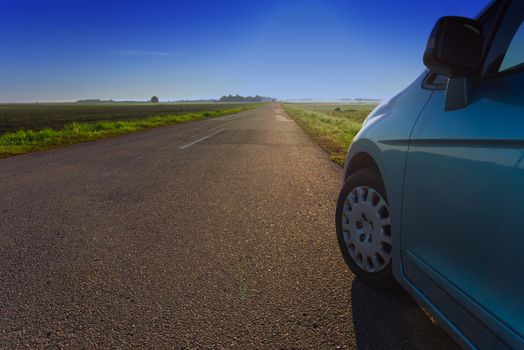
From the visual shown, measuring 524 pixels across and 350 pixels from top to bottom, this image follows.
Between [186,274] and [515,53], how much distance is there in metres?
2.31

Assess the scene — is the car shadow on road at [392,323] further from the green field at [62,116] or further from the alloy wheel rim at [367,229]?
the green field at [62,116]

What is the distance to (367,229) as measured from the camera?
224 cm

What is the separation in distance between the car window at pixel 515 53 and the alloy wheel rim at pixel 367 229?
984 mm

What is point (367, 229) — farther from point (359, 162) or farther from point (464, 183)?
point (464, 183)

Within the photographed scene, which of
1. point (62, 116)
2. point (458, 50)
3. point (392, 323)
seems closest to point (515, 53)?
point (458, 50)

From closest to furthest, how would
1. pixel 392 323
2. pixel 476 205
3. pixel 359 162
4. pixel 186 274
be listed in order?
pixel 476 205 < pixel 392 323 < pixel 186 274 < pixel 359 162

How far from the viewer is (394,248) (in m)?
1.91

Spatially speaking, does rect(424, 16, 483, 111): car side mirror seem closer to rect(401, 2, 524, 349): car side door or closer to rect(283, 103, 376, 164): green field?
rect(401, 2, 524, 349): car side door

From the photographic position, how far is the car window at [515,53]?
4.35 ft

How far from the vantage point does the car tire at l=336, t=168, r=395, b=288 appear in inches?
82.2

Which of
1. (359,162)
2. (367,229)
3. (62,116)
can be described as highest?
(359,162)

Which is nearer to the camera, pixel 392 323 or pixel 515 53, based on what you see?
pixel 515 53

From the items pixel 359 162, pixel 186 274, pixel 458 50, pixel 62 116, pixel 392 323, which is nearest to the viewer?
pixel 458 50

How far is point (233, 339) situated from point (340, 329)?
60cm
